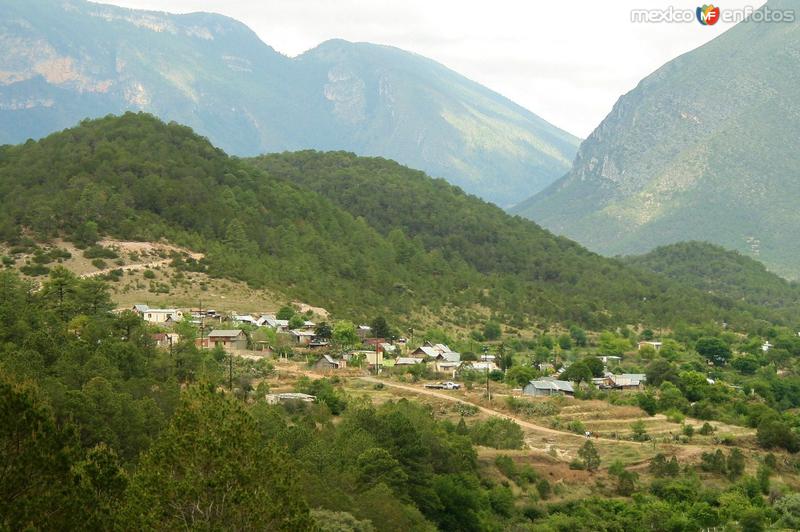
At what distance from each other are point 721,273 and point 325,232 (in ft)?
243

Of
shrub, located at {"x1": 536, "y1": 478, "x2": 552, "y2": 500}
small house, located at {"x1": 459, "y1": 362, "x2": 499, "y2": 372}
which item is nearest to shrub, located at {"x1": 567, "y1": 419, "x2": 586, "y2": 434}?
shrub, located at {"x1": 536, "y1": 478, "x2": 552, "y2": 500}

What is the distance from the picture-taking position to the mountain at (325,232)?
89312 millimetres

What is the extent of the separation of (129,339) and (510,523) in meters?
19.6

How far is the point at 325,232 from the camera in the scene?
11162 cm

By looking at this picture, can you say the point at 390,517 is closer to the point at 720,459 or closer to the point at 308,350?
the point at 720,459

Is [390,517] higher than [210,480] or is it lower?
lower

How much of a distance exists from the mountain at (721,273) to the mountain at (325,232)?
842 inches

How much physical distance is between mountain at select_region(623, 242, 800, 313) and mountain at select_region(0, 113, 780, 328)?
842 inches

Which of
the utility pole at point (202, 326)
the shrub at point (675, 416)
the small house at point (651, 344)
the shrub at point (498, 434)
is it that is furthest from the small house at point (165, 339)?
the small house at point (651, 344)

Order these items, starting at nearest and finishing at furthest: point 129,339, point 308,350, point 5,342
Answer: point 5,342, point 129,339, point 308,350

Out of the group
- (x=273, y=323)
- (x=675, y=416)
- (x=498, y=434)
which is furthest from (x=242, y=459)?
(x=273, y=323)

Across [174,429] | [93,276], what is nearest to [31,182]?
[93,276]

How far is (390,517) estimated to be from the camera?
120 feet

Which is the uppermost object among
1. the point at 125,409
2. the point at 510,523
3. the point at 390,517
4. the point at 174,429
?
the point at 174,429
